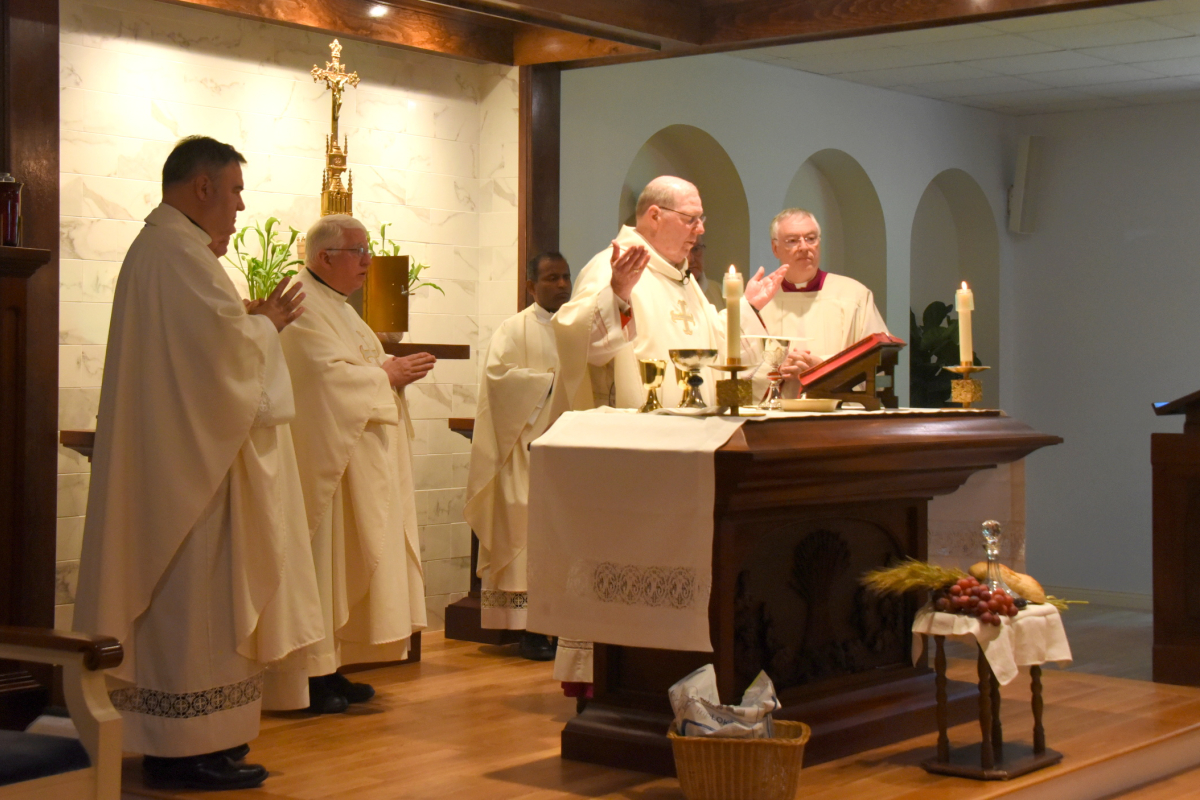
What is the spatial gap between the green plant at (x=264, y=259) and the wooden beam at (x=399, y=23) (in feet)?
2.82

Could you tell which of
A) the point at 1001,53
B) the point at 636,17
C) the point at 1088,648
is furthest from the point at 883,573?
the point at 1001,53

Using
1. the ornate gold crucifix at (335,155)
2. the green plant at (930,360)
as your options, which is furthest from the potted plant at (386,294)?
the green plant at (930,360)

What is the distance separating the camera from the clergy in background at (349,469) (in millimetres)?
5117

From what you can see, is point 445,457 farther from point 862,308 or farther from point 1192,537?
point 1192,537

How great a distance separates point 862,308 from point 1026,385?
17.5ft

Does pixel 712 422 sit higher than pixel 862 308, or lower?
lower

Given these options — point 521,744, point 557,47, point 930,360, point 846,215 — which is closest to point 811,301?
point 557,47

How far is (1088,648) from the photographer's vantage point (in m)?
7.82

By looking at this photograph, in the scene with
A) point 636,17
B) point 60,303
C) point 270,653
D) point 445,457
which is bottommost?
point 270,653

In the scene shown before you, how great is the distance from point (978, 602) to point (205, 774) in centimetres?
217

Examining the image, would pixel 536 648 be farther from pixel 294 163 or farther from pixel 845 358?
pixel 294 163

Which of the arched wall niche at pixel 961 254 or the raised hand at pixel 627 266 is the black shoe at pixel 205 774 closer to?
the raised hand at pixel 627 266

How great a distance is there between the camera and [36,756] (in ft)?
10.1

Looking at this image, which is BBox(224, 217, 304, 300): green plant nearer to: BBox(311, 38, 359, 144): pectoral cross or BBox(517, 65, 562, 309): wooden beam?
BBox(311, 38, 359, 144): pectoral cross
